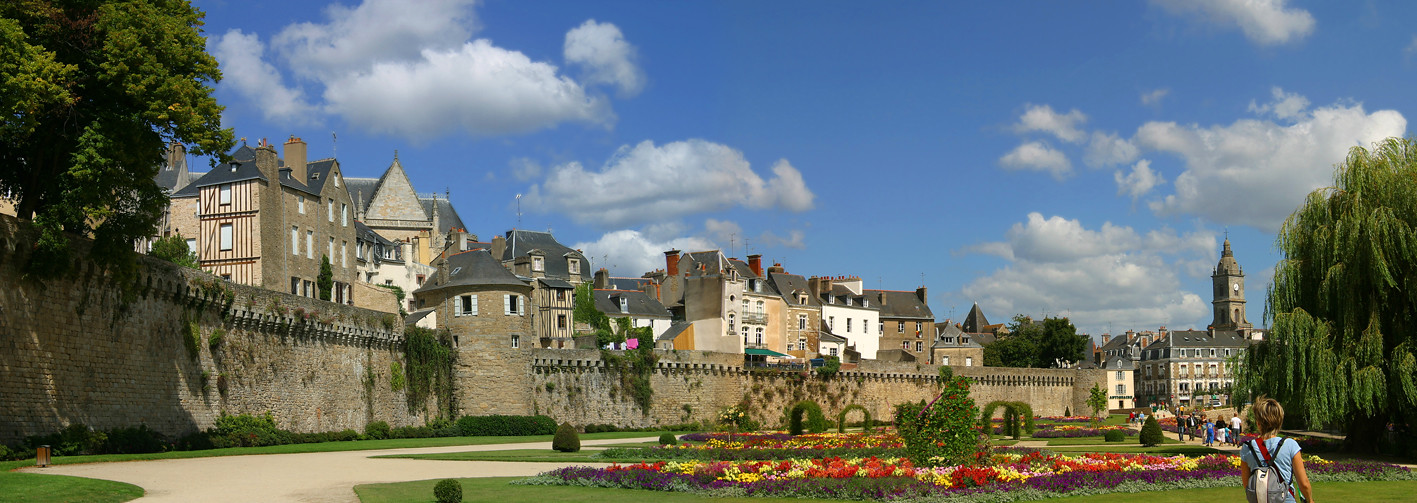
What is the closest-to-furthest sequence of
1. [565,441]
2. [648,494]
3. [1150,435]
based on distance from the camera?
[648,494] → [565,441] → [1150,435]

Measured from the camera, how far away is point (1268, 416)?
1028cm

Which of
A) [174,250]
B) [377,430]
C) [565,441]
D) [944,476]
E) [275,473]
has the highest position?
[174,250]

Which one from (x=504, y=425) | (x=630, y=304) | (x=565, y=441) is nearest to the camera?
(x=565, y=441)

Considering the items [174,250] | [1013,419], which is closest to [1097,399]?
[1013,419]

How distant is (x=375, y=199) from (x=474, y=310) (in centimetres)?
3155

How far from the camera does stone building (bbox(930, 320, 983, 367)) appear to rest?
90.7 metres

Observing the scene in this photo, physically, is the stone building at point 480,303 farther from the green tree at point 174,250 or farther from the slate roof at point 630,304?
the slate roof at point 630,304

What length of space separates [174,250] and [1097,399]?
196 feet

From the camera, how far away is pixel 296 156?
55.4m

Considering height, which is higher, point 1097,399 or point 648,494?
point 648,494

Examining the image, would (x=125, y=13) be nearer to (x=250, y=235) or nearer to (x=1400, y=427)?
(x=250, y=235)

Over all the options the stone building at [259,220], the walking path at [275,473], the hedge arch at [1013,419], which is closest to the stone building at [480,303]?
the stone building at [259,220]

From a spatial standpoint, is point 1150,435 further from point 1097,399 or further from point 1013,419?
point 1097,399

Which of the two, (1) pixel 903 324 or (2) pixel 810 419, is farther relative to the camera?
(1) pixel 903 324
